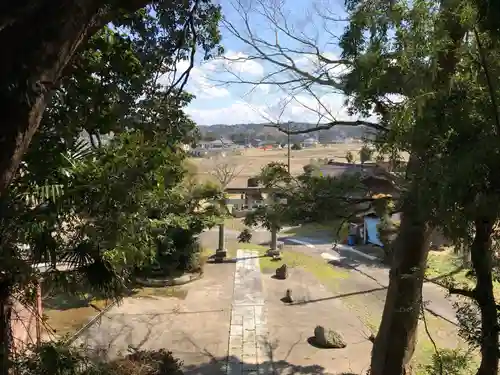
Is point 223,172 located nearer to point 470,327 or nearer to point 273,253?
point 273,253

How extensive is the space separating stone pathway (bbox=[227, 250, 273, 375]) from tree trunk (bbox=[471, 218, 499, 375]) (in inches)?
221

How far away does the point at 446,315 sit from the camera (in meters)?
11.5

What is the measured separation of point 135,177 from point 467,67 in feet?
10.1

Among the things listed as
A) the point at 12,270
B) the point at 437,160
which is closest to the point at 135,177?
the point at 12,270

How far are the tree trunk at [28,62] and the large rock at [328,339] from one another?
8663 millimetres

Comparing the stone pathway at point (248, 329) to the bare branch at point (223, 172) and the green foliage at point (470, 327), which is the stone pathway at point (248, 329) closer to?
the green foliage at point (470, 327)

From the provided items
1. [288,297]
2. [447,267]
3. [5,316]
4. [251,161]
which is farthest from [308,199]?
[251,161]

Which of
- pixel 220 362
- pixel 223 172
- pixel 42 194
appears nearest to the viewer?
pixel 42 194

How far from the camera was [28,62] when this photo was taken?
211cm

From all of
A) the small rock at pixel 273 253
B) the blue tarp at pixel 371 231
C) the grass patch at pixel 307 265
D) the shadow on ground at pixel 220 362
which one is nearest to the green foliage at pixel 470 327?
the shadow on ground at pixel 220 362

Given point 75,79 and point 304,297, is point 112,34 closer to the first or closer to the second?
point 75,79

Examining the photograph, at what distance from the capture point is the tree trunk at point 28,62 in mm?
2070

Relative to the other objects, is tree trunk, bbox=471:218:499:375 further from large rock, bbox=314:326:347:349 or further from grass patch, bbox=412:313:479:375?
large rock, bbox=314:326:347:349

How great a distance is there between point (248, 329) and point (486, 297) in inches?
305
